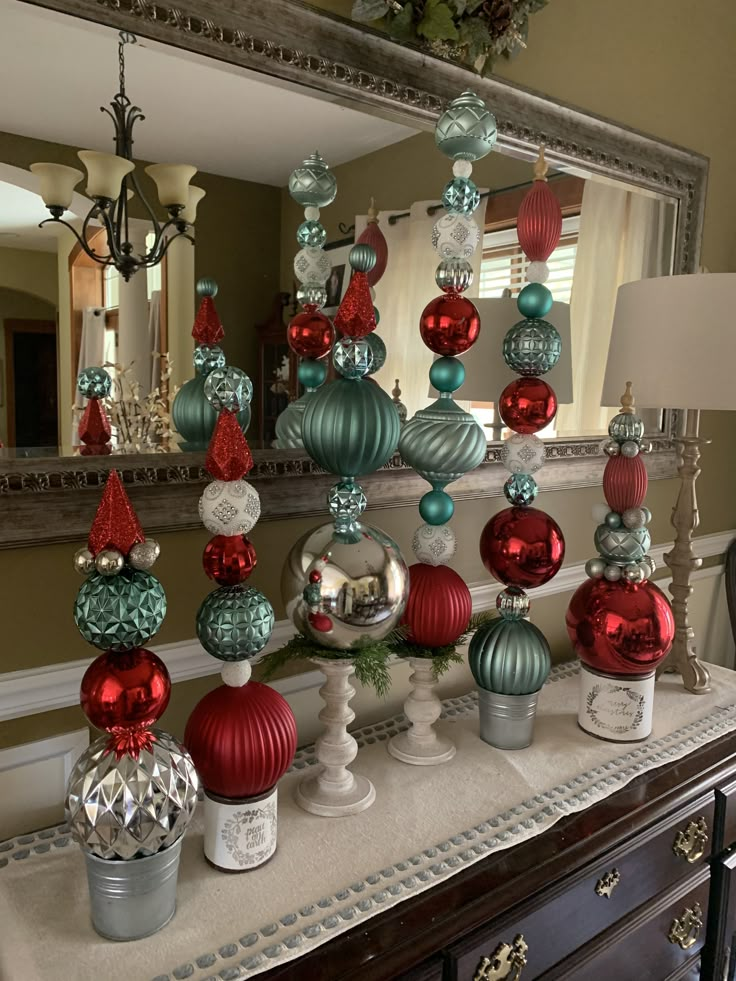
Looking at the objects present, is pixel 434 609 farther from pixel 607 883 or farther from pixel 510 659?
pixel 607 883

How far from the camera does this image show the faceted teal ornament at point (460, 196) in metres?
1.03

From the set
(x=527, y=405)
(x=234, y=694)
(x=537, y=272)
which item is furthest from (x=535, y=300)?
(x=234, y=694)

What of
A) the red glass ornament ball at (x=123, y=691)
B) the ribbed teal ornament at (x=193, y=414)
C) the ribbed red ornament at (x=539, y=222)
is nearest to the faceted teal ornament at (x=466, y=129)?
the ribbed red ornament at (x=539, y=222)

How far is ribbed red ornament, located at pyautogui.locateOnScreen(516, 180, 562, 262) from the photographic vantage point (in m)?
1.15

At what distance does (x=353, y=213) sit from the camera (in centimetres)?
113

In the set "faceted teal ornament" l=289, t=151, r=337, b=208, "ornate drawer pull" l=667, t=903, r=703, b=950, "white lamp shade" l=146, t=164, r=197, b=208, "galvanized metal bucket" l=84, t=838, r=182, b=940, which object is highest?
"faceted teal ornament" l=289, t=151, r=337, b=208

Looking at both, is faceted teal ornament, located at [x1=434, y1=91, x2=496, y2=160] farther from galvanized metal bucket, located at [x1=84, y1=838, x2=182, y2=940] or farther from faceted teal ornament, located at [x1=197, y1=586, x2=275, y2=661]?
galvanized metal bucket, located at [x1=84, y1=838, x2=182, y2=940]

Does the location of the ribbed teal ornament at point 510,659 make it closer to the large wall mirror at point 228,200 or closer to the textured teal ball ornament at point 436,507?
the textured teal ball ornament at point 436,507

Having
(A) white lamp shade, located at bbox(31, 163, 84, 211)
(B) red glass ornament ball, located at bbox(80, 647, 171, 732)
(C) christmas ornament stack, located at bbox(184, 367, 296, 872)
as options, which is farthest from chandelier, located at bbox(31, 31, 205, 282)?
(B) red glass ornament ball, located at bbox(80, 647, 171, 732)

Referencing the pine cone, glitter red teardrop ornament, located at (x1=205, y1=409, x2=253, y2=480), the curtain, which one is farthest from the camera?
the curtain

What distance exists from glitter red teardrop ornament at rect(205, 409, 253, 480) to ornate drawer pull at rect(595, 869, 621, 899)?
0.74 metres

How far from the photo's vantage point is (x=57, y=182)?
0.88 meters

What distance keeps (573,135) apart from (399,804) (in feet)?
4.21

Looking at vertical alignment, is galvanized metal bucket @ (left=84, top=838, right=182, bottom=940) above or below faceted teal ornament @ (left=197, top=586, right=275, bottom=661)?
below
